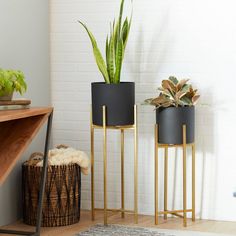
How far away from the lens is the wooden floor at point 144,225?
12.9 ft

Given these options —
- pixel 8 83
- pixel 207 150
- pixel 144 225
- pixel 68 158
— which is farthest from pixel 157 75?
pixel 8 83

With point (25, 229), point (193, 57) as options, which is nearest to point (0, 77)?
point (25, 229)

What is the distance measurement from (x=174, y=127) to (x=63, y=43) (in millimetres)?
1059

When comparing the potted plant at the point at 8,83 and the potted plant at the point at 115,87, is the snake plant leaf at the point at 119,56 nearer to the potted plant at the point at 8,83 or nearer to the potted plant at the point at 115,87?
the potted plant at the point at 115,87

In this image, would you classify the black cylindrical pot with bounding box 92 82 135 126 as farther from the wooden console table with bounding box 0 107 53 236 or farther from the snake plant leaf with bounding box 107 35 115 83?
the wooden console table with bounding box 0 107 53 236

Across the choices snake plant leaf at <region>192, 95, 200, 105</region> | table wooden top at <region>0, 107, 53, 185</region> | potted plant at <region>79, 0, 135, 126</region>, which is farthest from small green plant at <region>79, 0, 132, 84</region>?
table wooden top at <region>0, 107, 53, 185</region>

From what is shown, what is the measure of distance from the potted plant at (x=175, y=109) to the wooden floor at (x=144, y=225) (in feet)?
1.75

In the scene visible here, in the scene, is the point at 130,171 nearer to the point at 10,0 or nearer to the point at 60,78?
the point at 60,78

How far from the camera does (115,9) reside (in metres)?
4.34

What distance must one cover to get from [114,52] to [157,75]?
0.41 meters

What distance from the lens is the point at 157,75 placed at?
4273mm

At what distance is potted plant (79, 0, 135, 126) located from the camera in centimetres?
395

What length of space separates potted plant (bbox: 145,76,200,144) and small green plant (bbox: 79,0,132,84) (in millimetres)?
283

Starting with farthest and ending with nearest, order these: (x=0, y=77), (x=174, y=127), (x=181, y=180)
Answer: (x=181, y=180), (x=174, y=127), (x=0, y=77)
